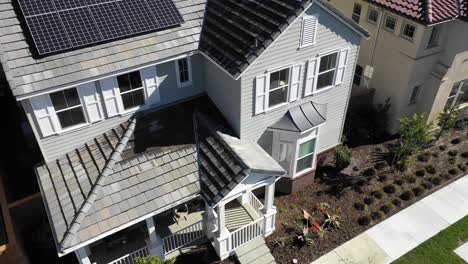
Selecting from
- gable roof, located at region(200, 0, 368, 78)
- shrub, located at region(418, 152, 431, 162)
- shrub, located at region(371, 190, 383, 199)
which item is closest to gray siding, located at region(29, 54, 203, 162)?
gable roof, located at region(200, 0, 368, 78)

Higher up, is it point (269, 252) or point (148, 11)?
point (148, 11)

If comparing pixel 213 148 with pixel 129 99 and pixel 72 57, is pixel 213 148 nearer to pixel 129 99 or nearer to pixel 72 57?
pixel 129 99

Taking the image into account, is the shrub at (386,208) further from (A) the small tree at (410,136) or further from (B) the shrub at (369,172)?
(A) the small tree at (410,136)

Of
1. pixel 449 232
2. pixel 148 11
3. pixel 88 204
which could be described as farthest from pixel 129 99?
pixel 449 232

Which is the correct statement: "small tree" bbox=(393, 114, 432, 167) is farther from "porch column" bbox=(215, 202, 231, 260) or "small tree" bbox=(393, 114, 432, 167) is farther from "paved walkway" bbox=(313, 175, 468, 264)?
"porch column" bbox=(215, 202, 231, 260)

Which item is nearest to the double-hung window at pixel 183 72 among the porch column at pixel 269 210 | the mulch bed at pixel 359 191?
the porch column at pixel 269 210

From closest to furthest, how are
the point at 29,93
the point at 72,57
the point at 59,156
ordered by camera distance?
the point at 29,93 → the point at 72,57 → the point at 59,156
